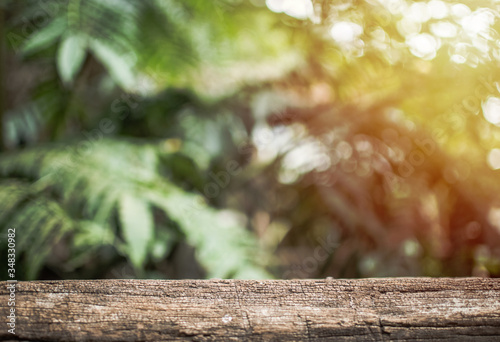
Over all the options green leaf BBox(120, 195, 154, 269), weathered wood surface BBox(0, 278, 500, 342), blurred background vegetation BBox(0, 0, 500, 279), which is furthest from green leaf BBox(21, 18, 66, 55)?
weathered wood surface BBox(0, 278, 500, 342)

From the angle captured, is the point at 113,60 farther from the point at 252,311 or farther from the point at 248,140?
the point at 248,140

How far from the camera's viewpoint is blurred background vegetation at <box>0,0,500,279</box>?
2.00 feet

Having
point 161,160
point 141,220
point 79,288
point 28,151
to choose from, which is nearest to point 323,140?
point 161,160

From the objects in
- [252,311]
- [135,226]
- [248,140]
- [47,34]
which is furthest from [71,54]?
Answer: [248,140]

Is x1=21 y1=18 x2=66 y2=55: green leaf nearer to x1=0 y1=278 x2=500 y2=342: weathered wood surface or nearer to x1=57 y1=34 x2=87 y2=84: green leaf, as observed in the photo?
x1=57 y1=34 x2=87 y2=84: green leaf

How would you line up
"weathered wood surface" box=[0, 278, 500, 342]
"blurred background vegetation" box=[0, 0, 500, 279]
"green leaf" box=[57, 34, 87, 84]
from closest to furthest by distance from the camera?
"weathered wood surface" box=[0, 278, 500, 342] < "green leaf" box=[57, 34, 87, 84] < "blurred background vegetation" box=[0, 0, 500, 279]

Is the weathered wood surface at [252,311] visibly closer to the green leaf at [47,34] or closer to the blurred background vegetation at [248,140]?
the blurred background vegetation at [248,140]

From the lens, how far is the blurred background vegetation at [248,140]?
610 mm

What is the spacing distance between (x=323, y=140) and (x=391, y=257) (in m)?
0.33

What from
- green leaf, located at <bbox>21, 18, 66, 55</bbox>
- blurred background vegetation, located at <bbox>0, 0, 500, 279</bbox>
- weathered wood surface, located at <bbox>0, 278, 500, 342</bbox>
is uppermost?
green leaf, located at <bbox>21, 18, 66, 55</bbox>

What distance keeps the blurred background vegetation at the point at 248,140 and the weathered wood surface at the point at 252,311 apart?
0.85ft

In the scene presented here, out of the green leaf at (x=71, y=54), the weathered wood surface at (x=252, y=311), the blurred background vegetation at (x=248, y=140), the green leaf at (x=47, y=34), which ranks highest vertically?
the green leaf at (x=47, y=34)

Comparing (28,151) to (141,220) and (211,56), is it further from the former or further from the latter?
(211,56)

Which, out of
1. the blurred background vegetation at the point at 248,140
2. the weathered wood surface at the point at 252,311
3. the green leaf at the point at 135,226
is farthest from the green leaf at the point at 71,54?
the weathered wood surface at the point at 252,311
